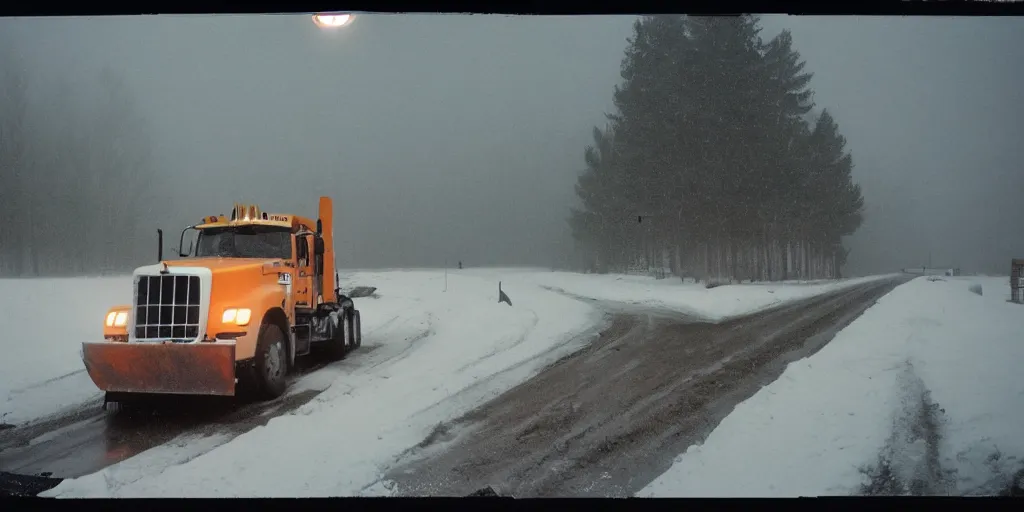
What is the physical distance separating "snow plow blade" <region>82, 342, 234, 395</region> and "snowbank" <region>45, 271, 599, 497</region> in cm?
91

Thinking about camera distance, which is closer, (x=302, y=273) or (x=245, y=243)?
(x=245, y=243)

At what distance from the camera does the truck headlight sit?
6.77 metres

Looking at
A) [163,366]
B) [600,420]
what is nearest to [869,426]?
[600,420]

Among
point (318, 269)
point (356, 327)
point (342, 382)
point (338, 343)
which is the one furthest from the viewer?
point (356, 327)

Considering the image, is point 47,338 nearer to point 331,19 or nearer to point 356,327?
point 356,327

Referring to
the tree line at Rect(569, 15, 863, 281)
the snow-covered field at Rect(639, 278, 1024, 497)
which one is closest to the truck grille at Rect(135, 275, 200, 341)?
the snow-covered field at Rect(639, 278, 1024, 497)

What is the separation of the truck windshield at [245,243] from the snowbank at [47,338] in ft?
4.13

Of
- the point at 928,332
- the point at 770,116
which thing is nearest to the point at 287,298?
the point at 928,332

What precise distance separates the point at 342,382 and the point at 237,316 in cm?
211

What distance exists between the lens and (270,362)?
7473mm

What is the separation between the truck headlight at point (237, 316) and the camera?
22.2ft

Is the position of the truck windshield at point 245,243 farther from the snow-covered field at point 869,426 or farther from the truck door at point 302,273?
the snow-covered field at point 869,426

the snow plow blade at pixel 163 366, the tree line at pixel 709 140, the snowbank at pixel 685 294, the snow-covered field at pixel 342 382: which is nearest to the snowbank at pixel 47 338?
the snow-covered field at pixel 342 382

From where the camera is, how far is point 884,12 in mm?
4625
